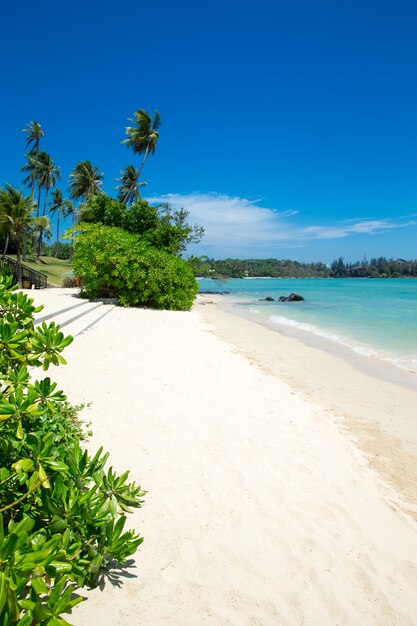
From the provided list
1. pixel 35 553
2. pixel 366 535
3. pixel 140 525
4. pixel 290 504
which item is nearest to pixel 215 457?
pixel 290 504

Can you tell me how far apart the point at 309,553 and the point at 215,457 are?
1.30 m

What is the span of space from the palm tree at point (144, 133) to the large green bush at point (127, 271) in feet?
64.8

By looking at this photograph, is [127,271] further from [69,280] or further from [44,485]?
[44,485]

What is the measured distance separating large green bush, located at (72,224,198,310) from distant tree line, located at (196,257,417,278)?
101 meters

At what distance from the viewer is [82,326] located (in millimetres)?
9562

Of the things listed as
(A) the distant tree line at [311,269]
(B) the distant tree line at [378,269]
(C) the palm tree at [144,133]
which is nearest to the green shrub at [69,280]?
(C) the palm tree at [144,133]

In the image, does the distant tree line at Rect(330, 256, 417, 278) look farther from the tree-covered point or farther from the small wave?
the small wave

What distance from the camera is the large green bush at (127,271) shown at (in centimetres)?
1688

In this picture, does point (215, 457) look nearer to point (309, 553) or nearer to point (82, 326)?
point (309, 553)

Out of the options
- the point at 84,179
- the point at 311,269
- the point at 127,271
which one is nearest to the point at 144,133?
the point at 84,179

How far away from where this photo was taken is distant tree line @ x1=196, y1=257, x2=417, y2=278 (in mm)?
138087

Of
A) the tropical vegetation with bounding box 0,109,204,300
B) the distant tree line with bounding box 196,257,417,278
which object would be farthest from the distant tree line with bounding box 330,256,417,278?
the tropical vegetation with bounding box 0,109,204,300

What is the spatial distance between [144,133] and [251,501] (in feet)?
120

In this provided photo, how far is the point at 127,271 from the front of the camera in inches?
656
